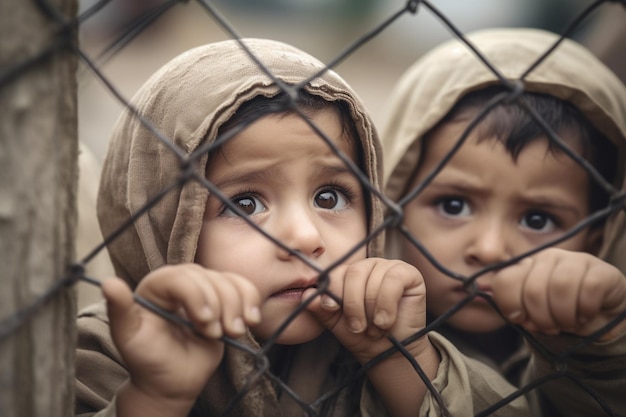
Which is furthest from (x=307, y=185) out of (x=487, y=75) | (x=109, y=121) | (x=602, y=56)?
(x=109, y=121)

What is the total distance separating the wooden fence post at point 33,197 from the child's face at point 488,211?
94cm

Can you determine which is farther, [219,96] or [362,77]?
[362,77]

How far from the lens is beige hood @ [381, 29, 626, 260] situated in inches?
61.2

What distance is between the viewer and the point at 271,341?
0.92m

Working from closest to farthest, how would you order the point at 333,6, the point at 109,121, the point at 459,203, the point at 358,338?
the point at 358,338, the point at 459,203, the point at 109,121, the point at 333,6

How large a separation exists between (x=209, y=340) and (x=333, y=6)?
11.8 metres

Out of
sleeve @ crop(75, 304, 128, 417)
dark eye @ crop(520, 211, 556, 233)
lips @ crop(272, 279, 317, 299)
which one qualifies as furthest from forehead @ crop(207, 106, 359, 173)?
dark eye @ crop(520, 211, 556, 233)

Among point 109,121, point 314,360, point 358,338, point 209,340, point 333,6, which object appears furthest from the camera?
point 333,6

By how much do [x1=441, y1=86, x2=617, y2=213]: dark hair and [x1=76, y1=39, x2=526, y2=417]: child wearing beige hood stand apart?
1.10 feet

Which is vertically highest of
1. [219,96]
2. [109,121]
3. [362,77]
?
[219,96]

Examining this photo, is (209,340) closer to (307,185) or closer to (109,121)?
(307,185)

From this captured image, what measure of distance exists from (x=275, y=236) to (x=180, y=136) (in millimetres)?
232

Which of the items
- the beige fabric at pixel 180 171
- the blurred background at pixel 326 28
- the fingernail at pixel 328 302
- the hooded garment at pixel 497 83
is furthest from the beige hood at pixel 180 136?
the blurred background at pixel 326 28

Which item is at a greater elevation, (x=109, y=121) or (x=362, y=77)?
(x=109, y=121)
